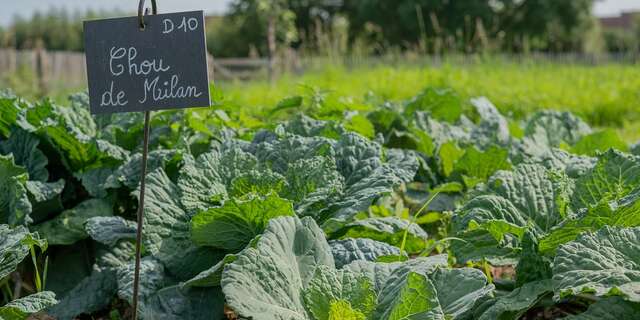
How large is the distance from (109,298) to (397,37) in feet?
105

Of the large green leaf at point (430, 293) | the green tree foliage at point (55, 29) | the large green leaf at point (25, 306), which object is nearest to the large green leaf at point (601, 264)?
the large green leaf at point (430, 293)

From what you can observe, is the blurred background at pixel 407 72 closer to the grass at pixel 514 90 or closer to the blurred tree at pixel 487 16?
the grass at pixel 514 90

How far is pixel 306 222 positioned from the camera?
62.5 inches

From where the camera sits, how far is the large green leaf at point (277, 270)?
133 cm

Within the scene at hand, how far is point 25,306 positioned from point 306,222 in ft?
2.15

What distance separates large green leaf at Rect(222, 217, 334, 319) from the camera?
4.35ft

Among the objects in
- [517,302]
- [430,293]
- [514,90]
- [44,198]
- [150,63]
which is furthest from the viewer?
[514,90]

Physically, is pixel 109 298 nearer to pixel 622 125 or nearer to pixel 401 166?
pixel 401 166

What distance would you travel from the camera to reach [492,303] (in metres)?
1.57

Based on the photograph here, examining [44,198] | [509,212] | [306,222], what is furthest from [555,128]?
[44,198]

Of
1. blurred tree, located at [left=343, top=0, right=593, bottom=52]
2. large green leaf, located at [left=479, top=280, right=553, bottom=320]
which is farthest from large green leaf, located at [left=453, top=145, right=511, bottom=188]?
blurred tree, located at [left=343, top=0, right=593, bottom=52]

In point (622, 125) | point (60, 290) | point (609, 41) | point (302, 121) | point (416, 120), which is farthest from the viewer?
point (609, 41)

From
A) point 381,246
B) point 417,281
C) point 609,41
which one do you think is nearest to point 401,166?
point 381,246

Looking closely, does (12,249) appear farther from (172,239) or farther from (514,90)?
(514,90)
